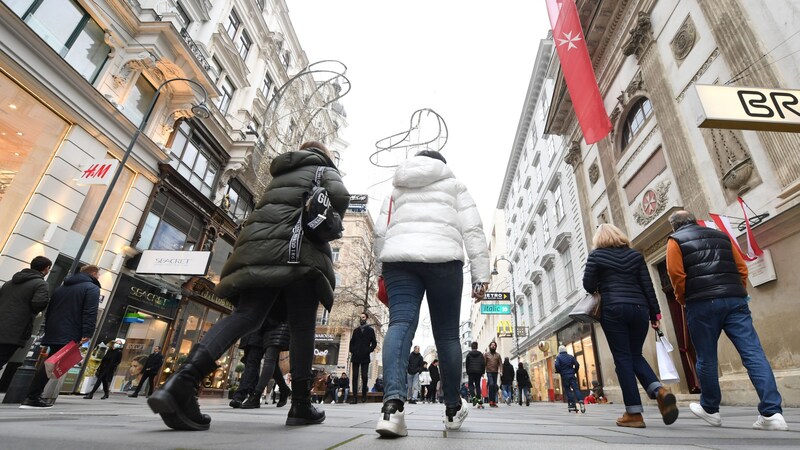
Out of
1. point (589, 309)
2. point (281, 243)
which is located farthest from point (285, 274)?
point (589, 309)

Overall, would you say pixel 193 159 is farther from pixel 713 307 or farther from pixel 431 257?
pixel 713 307

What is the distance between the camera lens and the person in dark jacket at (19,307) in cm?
430

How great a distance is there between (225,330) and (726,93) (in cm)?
514

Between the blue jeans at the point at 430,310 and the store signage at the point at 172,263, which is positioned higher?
the store signage at the point at 172,263

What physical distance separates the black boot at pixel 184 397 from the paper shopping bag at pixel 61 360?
329cm

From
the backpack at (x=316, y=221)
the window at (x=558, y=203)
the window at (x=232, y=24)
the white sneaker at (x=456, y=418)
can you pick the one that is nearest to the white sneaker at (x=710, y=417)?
the white sneaker at (x=456, y=418)

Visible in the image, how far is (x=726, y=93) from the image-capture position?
3.93 meters

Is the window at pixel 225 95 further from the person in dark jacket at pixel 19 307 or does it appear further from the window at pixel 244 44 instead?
the person in dark jacket at pixel 19 307

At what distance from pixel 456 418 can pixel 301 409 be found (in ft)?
3.44

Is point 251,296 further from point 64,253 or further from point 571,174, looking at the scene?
point 571,174

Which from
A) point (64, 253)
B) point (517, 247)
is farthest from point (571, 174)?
point (64, 253)

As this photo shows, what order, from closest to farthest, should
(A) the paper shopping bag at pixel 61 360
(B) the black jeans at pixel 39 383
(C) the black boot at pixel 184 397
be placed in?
(C) the black boot at pixel 184 397 → (A) the paper shopping bag at pixel 61 360 → (B) the black jeans at pixel 39 383

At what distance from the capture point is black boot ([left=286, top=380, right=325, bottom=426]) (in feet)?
8.00

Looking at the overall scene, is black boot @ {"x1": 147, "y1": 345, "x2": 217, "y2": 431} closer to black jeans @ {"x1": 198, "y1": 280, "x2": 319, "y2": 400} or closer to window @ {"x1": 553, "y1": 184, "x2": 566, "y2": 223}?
black jeans @ {"x1": 198, "y1": 280, "x2": 319, "y2": 400}
